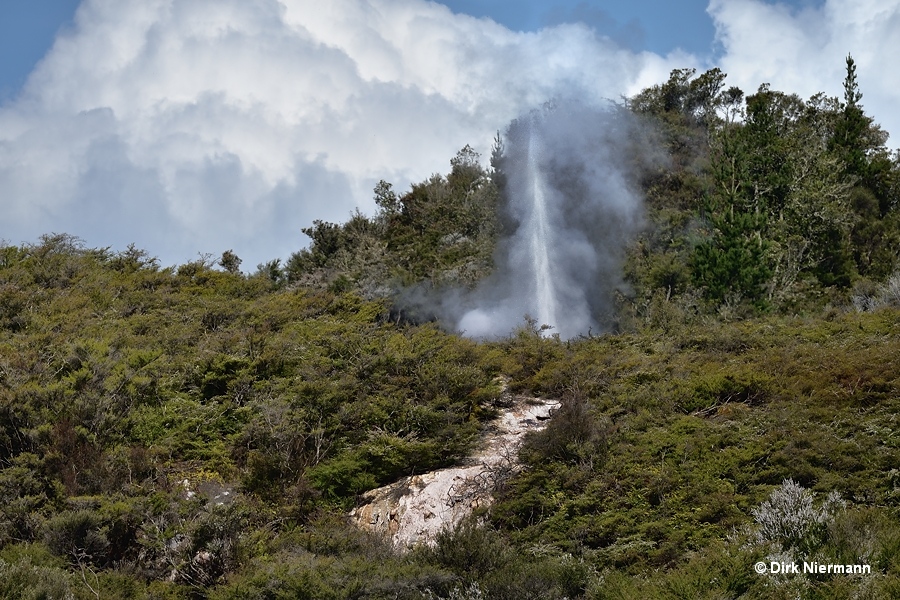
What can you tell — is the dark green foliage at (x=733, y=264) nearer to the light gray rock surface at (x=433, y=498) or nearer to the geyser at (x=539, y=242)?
the geyser at (x=539, y=242)

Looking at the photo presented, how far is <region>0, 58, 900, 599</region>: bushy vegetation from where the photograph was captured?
9.98m

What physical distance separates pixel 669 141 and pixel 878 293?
19.0m

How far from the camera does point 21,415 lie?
13930 mm

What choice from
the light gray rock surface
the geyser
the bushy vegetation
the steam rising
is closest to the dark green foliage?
the bushy vegetation

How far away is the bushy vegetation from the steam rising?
339 cm

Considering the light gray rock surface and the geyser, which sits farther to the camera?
the geyser

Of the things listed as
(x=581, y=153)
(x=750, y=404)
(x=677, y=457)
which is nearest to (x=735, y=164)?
(x=581, y=153)

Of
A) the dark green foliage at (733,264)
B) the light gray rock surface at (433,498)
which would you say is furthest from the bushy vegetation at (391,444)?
the dark green foliage at (733,264)

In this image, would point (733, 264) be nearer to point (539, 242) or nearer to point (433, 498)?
point (539, 242)

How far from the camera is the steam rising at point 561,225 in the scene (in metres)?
26.9

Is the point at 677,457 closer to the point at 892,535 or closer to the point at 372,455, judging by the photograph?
the point at 892,535

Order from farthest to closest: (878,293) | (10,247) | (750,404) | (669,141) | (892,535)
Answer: (669,141) → (878,293) → (10,247) → (750,404) → (892,535)

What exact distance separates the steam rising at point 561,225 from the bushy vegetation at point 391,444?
3392 millimetres

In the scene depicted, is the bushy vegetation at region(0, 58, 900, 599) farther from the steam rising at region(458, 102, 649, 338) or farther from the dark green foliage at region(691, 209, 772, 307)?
the steam rising at region(458, 102, 649, 338)
